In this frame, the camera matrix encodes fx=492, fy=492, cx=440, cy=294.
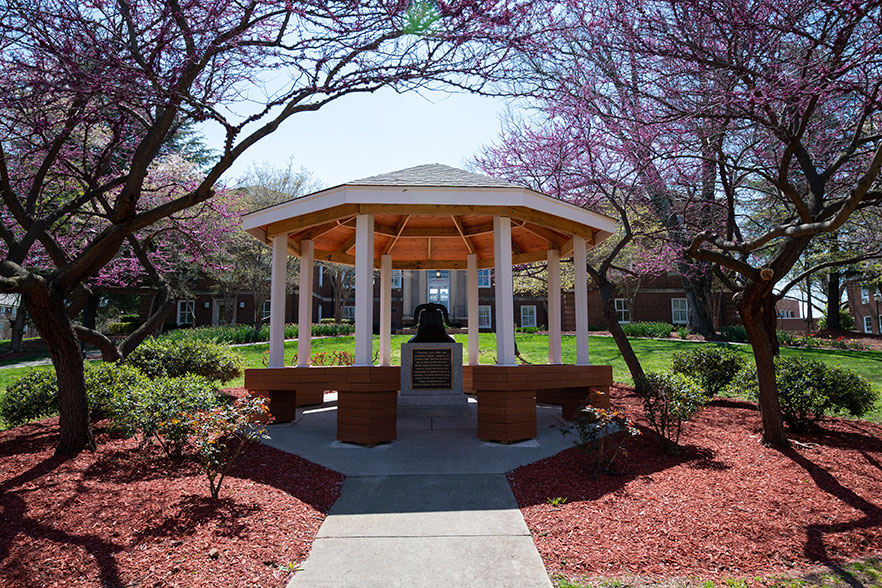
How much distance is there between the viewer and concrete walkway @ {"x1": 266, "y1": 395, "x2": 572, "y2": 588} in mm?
3475

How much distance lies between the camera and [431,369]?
8539 millimetres

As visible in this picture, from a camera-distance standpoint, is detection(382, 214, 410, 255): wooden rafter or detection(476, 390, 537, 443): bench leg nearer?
detection(476, 390, 537, 443): bench leg

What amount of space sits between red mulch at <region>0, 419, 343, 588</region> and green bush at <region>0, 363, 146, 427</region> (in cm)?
111

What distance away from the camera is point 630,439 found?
687 centimetres

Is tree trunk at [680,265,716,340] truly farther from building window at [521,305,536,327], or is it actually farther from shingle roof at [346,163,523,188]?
shingle roof at [346,163,523,188]

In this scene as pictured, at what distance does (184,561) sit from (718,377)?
9858 mm

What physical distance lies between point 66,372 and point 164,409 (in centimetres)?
141

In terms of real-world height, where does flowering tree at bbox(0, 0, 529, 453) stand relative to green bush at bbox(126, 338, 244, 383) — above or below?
above

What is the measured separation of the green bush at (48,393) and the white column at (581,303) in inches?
268

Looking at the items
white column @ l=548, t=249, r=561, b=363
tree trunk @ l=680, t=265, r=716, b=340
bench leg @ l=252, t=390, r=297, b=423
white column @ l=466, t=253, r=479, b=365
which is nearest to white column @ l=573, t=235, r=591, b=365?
white column @ l=548, t=249, r=561, b=363

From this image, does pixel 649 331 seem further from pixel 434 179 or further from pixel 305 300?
pixel 434 179

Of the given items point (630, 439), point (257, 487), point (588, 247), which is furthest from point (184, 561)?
point (588, 247)

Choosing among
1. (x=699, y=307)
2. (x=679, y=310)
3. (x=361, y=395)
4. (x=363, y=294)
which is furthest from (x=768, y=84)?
(x=679, y=310)

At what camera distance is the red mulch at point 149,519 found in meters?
3.39
